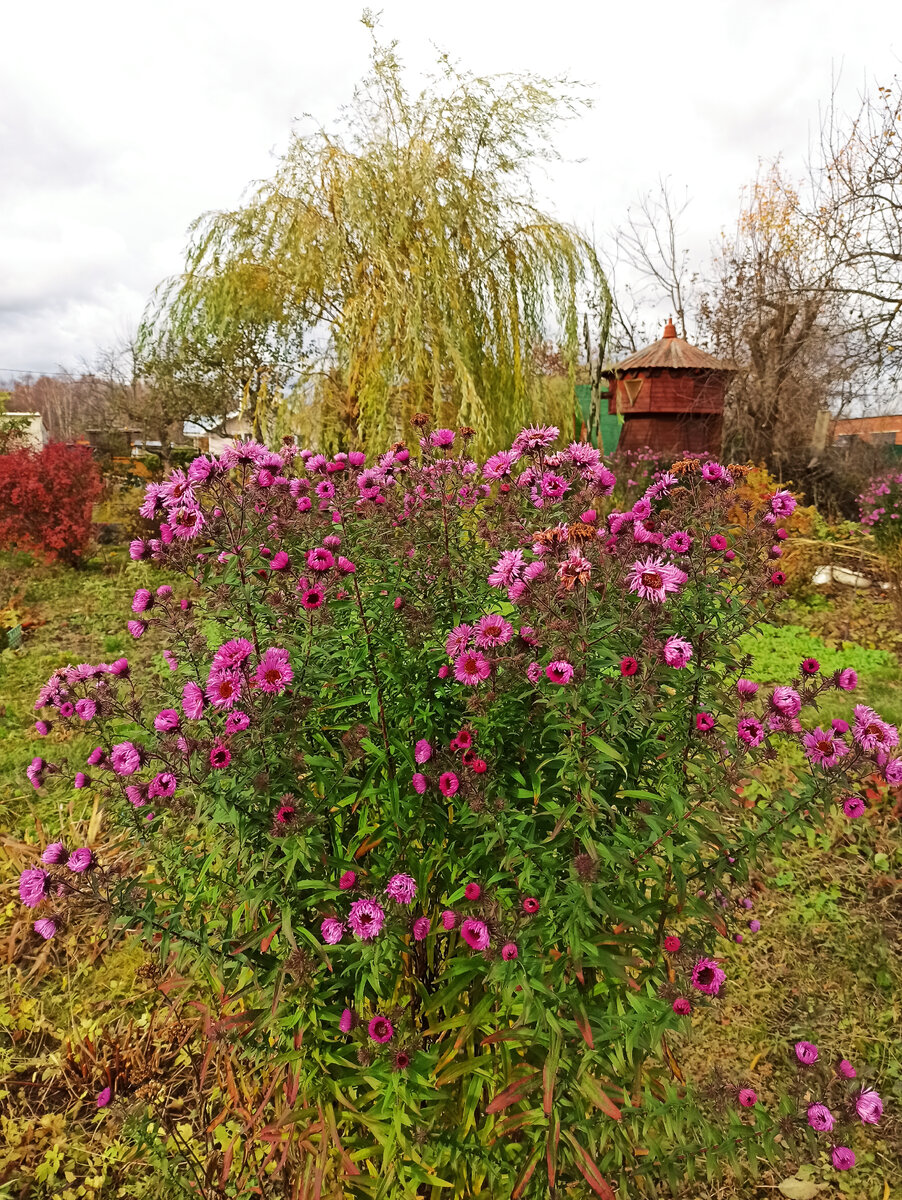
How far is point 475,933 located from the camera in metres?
1.50

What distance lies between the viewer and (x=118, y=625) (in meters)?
6.96

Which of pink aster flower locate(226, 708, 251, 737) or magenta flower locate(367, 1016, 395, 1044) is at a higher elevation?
pink aster flower locate(226, 708, 251, 737)

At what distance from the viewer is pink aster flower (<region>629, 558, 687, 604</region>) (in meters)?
1.51

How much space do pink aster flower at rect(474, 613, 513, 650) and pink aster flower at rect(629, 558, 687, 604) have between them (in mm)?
293

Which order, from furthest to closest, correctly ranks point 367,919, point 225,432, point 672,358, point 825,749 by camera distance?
point 225,432 → point 672,358 → point 825,749 → point 367,919

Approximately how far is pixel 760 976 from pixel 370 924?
2.20 metres

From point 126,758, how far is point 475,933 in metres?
0.90

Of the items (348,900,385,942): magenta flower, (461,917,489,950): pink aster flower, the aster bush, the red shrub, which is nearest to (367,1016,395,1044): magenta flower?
the aster bush

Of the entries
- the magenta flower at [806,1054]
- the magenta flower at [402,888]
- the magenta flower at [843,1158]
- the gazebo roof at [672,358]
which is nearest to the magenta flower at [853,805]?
the magenta flower at [806,1054]

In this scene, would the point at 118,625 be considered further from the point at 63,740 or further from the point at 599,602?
the point at 599,602

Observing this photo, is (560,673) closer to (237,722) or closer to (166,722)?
(237,722)

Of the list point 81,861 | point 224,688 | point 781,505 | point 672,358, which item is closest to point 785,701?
point 781,505

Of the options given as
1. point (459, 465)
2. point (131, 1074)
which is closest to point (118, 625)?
point (131, 1074)

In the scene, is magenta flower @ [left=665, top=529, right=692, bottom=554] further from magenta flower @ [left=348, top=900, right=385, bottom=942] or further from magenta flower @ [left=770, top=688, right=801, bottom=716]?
magenta flower @ [left=348, top=900, right=385, bottom=942]
